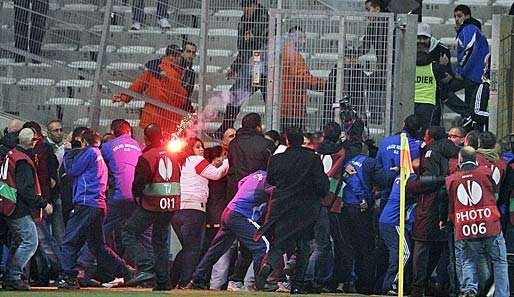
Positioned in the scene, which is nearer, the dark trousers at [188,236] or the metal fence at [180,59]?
the dark trousers at [188,236]

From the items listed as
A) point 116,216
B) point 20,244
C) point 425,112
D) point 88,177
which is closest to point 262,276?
point 116,216

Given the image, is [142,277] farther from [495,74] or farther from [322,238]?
[495,74]

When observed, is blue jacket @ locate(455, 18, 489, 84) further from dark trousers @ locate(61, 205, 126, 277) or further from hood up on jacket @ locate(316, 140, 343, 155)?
dark trousers @ locate(61, 205, 126, 277)

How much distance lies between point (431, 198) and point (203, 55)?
5256mm

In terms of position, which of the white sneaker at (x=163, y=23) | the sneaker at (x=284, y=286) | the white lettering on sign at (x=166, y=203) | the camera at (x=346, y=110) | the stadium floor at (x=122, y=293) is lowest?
the stadium floor at (x=122, y=293)

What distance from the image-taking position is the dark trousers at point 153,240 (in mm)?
20062

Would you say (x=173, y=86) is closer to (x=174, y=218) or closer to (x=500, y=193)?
(x=174, y=218)

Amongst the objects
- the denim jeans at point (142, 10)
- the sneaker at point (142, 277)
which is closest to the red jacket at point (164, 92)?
the denim jeans at point (142, 10)

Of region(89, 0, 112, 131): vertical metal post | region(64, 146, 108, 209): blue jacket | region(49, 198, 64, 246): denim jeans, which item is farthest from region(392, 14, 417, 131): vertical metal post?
region(49, 198, 64, 246): denim jeans

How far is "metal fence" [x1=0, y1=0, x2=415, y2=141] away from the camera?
23.0 metres

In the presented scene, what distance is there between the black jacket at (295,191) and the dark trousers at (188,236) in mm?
1440

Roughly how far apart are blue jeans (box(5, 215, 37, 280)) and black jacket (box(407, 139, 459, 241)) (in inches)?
190

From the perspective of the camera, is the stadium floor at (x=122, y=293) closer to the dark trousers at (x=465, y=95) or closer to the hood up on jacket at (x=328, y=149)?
the hood up on jacket at (x=328, y=149)

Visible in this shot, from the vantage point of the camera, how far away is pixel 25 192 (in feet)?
65.9
